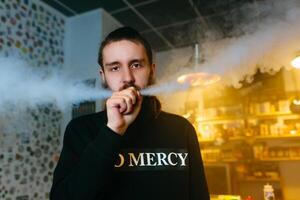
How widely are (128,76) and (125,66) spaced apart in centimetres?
4

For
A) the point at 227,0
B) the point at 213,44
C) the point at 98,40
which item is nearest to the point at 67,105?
the point at 98,40

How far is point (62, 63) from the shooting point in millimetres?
2320

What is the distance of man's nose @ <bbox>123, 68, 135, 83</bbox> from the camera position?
85cm

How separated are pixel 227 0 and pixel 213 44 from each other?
41cm

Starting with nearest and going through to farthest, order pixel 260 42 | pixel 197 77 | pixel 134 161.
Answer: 1. pixel 134 161
2. pixel 260 42
3. pixel 197 77

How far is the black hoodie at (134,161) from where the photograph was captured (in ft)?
2.17

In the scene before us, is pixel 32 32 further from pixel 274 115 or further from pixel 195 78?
pixel 274 115

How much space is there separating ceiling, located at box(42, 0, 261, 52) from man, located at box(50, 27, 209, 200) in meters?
1.39

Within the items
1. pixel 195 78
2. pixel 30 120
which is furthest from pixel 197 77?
pixel 30 120

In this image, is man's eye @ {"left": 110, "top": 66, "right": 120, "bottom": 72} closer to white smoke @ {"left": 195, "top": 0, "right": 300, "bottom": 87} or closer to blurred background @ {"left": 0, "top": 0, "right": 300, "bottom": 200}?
blurred background @ {"left": 0, "top": 0, "right": 300, "bottom": 200}

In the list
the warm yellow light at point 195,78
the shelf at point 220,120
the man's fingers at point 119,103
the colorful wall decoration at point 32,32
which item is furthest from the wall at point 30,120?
the shelf at point 220,120

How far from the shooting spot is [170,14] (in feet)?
7.78

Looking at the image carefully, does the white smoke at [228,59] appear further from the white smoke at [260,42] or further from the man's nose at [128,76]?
the man's nose at [128,76]

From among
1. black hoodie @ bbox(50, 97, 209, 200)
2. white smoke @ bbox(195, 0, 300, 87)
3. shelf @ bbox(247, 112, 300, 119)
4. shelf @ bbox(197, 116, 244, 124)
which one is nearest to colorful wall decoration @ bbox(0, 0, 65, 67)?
white smoke @ bbox(195, 0, 300, 87)
